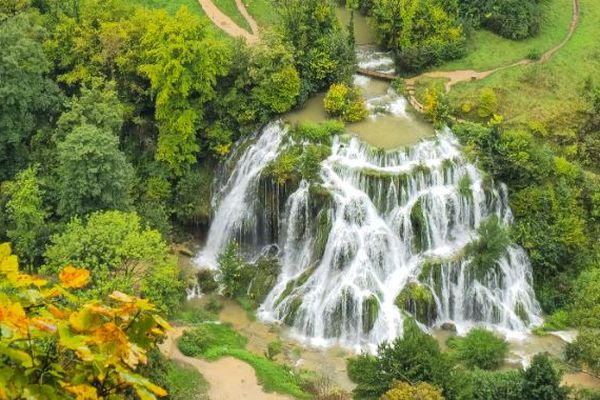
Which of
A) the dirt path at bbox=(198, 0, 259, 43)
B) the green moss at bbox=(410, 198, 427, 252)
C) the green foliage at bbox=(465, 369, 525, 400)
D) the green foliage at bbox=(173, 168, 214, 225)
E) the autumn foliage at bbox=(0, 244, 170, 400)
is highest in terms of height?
the dirt path at bbox=(198, 0, 259, 43)

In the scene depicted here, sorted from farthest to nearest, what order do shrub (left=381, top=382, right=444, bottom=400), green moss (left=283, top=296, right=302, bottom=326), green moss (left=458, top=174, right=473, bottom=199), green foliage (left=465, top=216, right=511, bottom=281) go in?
green moss (left=458, top=174, right=473, bottom=199) → green foliage (left=465, top=216, right=511, bottom=281) → green moss (left=283, top=296, right=302, bottom=326) → shrub (left=381, top=382, right=444, bottom=400)

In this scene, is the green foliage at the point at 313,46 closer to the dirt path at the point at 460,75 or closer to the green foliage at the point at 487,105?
the dirt path at the point at 460,75

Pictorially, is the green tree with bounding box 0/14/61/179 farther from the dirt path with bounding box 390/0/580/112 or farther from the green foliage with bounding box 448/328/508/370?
the green foliage with bounding box 448/328/508/370

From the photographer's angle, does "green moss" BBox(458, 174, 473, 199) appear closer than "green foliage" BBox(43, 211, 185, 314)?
No

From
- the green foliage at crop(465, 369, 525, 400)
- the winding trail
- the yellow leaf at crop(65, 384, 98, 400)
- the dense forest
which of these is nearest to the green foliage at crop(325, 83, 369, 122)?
the dense forest

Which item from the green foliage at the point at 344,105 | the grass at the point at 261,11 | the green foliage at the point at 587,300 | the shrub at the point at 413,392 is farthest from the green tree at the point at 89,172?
the green foliage at the point at 587,300

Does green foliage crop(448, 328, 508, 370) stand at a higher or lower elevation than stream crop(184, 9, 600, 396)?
lower

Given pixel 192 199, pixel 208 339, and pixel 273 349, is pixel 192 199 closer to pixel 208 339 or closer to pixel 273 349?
pixel 208 339

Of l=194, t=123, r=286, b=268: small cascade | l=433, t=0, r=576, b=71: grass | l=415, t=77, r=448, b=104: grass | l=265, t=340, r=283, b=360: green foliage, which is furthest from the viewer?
l=433, t=0, r=576, b=71: grass
